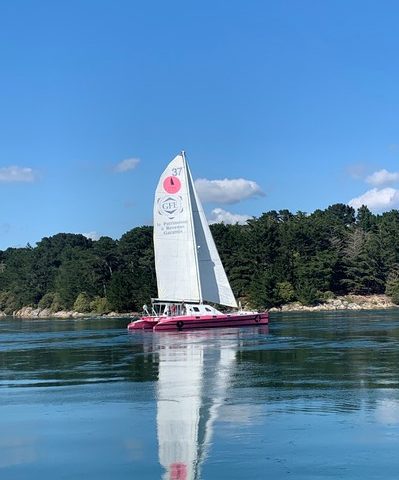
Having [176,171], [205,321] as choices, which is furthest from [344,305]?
[205,321]

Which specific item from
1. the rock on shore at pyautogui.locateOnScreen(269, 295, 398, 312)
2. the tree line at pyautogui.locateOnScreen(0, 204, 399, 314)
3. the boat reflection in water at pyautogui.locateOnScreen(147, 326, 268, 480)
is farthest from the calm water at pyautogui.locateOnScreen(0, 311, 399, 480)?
the tree line at pyautogui.locateOnScreen(0, 204, 399, 314)

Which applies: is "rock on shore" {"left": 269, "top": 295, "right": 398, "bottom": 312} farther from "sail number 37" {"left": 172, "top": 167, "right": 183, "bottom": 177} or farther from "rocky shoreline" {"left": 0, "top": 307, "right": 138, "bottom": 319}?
"sail number 37" {"left": 172, "top": 167, "right": 183, "bottom": 177}

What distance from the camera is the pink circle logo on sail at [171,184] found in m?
72.3

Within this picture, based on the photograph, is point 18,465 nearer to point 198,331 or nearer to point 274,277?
point 198,331

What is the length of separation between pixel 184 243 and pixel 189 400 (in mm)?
47025

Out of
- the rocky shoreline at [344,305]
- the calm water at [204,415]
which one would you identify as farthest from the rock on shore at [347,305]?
the calm water at [204,415]

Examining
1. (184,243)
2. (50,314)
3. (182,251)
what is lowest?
(50,314)

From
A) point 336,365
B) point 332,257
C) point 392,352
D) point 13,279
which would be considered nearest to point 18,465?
point 336,365

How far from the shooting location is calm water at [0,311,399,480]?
17.0 meters

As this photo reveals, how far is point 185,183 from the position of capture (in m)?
72.1

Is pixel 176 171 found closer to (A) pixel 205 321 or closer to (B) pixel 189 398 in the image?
(A) pixel 205 321

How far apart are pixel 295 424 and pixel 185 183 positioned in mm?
52190

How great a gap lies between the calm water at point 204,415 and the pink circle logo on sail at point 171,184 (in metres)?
31.4

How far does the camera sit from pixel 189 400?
2573 cm
